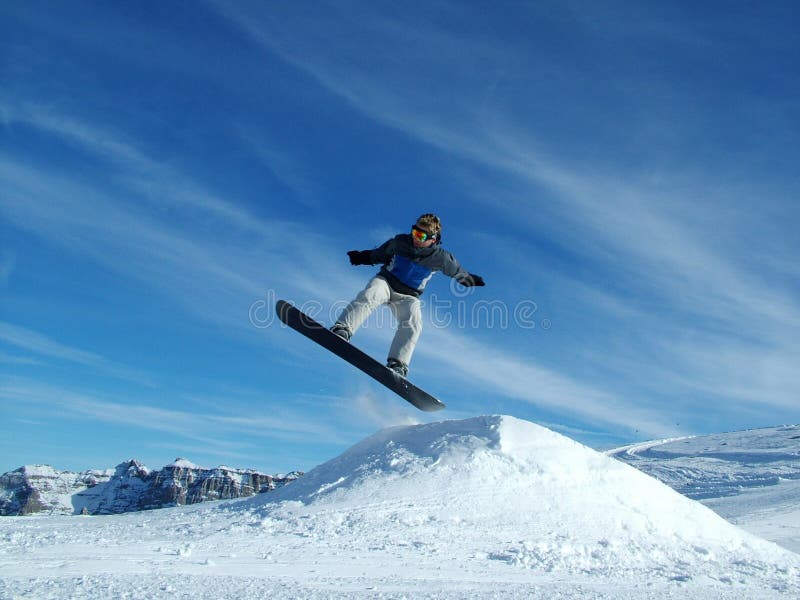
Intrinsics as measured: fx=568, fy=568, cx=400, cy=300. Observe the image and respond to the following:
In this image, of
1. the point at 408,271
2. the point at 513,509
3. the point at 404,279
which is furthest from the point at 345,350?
the point at 513,509

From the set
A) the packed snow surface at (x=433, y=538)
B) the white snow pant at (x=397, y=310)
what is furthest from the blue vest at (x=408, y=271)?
the packed snow surface at (x=433, y=538)

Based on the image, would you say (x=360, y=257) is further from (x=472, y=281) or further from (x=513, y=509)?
(x=513, y=509)

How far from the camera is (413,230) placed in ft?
31.6

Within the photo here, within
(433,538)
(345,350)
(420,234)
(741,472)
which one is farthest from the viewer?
(741,472)

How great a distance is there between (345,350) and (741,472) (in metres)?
35.1

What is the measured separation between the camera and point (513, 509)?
7422 millimetres

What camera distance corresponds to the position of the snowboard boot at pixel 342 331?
9344mm

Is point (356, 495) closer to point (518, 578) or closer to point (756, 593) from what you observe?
point (518, 578)

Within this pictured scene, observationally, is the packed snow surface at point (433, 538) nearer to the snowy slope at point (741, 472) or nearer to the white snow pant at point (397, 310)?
the white snow pant at point (397, 310)

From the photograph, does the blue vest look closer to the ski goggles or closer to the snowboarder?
the snowboarder

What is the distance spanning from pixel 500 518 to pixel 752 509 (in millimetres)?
19100

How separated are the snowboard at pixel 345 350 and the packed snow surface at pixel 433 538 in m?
0.84

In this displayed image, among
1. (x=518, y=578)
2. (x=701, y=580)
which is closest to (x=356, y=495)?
(x=518, y=578)

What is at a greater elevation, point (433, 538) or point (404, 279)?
point (404, 279)
